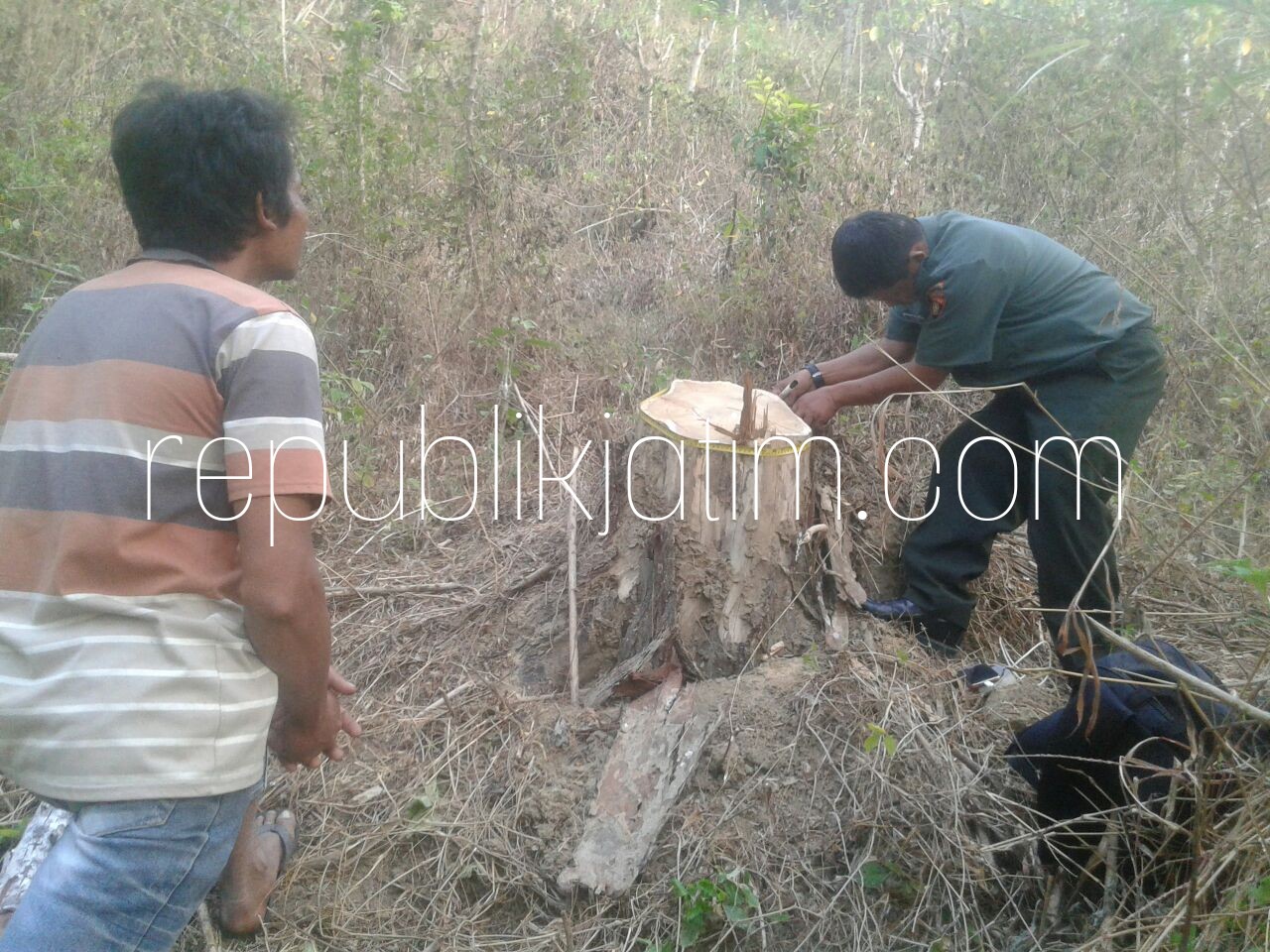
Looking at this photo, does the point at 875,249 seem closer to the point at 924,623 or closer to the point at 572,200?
the point at 924,623

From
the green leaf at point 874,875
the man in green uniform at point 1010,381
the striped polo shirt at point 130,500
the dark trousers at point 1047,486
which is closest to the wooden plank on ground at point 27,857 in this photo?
the striped polo shirt at point 130,500

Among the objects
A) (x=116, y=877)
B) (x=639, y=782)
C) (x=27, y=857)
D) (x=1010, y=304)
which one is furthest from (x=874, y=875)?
(x=27, y=857)

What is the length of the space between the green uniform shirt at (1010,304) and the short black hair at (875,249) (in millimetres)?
101

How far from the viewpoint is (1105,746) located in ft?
7.68

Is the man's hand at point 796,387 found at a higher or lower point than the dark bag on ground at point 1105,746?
higher

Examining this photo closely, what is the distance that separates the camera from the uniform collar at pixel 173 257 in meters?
1.58

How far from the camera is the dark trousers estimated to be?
3.13 m

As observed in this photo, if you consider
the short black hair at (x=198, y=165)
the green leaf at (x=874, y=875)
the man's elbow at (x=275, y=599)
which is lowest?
the green leaf at (x=874, y=875)

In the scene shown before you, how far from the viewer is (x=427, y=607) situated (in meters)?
3.56

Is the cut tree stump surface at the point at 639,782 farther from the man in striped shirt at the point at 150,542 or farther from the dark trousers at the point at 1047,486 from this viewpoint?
the man in striped shirt at the point at 150,542

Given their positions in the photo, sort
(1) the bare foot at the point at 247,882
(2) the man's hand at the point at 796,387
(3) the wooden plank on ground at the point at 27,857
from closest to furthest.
→ (3) the wooden plank on ground at the point at 27,857 → (1) the bare foot at the point at 247,882 → (2) the man's hand at the point at 796,387

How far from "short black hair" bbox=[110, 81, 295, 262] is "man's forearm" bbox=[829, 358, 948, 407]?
2.11m

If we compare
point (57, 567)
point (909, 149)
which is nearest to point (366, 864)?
point (57, 567)

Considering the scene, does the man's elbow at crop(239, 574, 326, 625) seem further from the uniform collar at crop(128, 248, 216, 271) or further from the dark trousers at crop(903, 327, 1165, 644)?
the dark trousers at crop(903, 327, 1165, 644)
